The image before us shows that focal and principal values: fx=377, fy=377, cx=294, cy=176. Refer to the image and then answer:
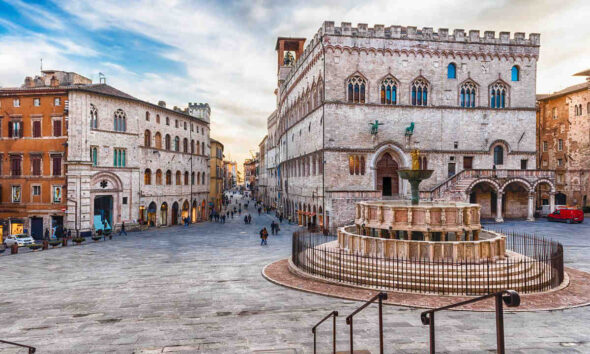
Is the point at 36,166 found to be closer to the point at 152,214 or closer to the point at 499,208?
the point at 152,214

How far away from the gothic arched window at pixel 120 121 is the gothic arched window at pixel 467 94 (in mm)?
33253

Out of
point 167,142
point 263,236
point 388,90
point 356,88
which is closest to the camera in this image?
point 263,236

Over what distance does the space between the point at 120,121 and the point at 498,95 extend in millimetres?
37822

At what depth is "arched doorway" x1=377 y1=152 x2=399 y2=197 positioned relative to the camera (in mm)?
36875

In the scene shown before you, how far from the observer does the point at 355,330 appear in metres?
9.88

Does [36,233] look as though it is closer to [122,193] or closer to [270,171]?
[122,193]

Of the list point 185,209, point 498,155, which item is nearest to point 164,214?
point 185,209

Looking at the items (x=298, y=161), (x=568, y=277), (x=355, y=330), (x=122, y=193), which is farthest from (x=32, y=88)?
(x=568, y=277)

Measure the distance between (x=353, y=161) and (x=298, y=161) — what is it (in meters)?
11.3

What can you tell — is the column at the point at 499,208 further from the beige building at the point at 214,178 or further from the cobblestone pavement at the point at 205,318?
the beige building at the point at 214,178

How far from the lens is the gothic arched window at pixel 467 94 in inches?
1476

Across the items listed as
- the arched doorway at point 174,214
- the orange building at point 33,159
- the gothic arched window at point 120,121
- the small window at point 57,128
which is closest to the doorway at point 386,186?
the arched doorway at point 174,214

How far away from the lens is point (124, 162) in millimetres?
37000

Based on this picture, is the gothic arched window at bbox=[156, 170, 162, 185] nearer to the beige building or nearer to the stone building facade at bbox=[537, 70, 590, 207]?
the beige building
